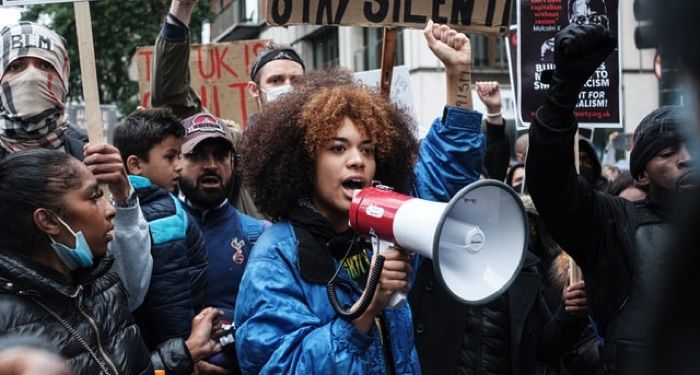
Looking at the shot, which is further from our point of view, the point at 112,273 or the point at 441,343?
the point at 441,343

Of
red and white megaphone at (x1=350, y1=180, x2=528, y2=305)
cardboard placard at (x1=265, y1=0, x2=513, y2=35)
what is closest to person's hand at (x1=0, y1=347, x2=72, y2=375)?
red and white megaphone at (x1=350, y1=180, x2=528, y2=305)

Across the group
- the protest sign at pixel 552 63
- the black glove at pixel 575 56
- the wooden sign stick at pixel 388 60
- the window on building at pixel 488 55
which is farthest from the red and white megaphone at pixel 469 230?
the window on building at pixel 488 55

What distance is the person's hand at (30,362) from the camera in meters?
0.85

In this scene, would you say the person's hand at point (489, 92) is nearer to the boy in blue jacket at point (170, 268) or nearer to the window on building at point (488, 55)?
the boy in blue jacket at point (170, 268)

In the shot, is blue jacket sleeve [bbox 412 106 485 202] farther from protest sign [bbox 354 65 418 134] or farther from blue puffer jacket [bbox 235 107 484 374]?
protest sign [bbox 354 65 418 134]

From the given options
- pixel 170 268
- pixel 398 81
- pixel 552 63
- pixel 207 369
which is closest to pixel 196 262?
pixel 170 268

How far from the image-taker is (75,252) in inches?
93.4

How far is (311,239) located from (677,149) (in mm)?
1221

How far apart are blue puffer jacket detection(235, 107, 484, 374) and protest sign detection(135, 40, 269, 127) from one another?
390 centimetres

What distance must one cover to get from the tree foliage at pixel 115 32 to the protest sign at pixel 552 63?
8.81 m

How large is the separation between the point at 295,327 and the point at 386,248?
31 cm

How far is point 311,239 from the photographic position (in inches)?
94.3

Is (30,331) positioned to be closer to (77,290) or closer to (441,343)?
(77,290)

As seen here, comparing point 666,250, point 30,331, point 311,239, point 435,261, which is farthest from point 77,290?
point 666,250
